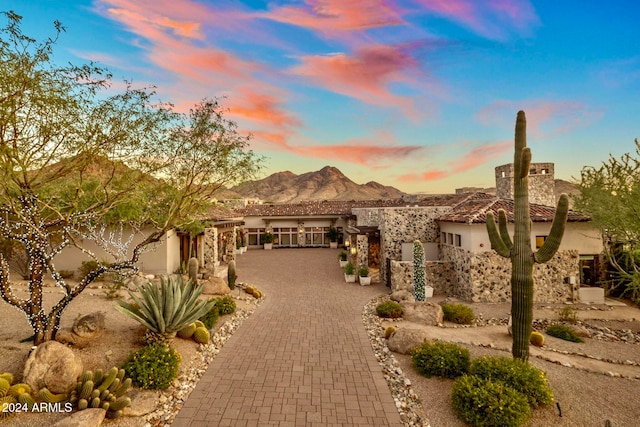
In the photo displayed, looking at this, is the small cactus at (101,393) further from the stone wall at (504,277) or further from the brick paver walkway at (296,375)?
the stone wall at (504,277)

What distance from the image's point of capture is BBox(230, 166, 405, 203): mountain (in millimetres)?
128000

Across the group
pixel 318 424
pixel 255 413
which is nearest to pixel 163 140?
pixel 255 413

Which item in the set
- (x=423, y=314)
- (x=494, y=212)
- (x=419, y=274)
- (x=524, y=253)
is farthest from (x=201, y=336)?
(x=494, y=212)

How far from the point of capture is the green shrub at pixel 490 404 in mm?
4910

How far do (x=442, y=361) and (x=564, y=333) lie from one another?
22.2ft

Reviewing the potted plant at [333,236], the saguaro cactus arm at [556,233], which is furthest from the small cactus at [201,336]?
the potted plant at [333,236]

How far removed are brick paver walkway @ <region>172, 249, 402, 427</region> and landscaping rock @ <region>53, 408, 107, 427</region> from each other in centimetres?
120

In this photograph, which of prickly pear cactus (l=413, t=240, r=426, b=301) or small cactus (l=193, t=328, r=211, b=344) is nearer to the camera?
small cactus (l=193, t=328, r=211, b=344)

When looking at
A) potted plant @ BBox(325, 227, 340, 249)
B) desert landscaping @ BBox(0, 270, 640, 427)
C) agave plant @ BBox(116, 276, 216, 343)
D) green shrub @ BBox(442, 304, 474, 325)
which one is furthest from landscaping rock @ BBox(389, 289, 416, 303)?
potted plant @ BBox(325, 227, 340, 249)

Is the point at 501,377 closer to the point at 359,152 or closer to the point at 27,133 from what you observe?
the point at 27,133

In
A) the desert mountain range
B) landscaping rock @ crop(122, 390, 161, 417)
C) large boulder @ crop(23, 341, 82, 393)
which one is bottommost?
landscaping rock @ crop(122, 390, 161, 417)

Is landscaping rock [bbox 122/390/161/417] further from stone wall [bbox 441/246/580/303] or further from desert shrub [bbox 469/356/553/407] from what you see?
stone wall [bbox 441/246/580/303]

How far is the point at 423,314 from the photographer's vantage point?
1141cm

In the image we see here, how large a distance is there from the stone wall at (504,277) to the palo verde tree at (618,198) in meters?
2.61
